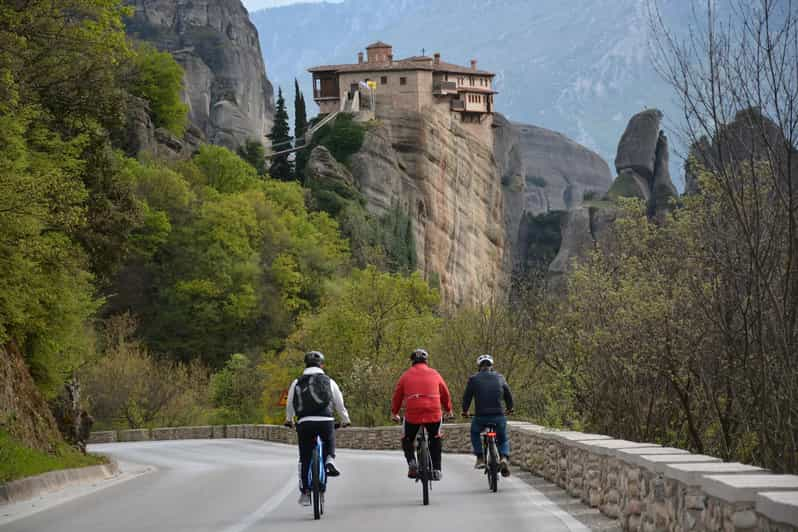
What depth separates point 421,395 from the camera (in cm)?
1725

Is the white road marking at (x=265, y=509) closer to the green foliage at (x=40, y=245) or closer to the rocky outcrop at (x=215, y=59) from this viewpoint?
the green foliage at (x=40, y=245)

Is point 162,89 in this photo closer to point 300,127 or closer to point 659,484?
point 300,127

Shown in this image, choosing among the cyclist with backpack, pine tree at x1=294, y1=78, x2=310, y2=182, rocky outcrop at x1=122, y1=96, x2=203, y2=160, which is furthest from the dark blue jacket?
pine tree at x1=294, y1=78, x2=310, y2=182

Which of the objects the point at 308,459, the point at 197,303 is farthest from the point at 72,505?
the point at 197,303

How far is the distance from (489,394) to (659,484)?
7407 mm

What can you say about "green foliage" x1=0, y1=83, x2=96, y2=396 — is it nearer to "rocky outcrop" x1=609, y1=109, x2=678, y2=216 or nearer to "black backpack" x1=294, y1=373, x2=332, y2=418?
"black backpack" x1=294, y1=373, x2=332, y2=418

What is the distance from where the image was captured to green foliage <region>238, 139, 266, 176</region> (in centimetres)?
11425

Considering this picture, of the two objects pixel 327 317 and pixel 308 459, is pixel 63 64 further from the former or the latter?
pixel 327 317

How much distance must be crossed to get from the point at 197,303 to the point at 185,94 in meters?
40.1

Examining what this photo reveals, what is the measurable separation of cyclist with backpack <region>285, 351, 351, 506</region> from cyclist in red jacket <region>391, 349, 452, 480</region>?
1.55 meters

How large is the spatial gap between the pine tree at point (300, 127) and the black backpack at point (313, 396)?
315 feet

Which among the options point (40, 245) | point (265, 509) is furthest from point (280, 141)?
point (265, 509)

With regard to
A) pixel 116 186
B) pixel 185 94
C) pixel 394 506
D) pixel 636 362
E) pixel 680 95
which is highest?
pixel 185 94

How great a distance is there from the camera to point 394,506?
16469mm
